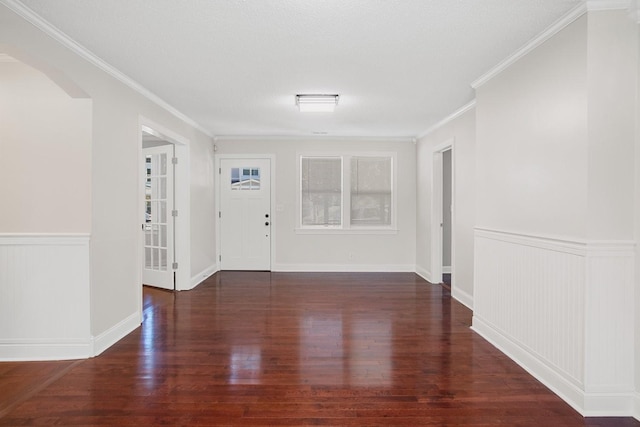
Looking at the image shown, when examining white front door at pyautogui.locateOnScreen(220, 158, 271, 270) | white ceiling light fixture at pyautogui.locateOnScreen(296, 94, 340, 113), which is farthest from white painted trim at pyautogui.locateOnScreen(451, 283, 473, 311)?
white front door at pyautogui.locateOnScreen(220, 158, 271, 270)

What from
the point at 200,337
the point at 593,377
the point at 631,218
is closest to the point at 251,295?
the point at 200,337

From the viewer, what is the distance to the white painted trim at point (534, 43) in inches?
88.1

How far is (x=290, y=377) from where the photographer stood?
2.63m

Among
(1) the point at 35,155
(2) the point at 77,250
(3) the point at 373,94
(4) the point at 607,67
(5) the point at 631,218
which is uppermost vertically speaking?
(3) the point at 373,94

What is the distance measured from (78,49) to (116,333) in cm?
248

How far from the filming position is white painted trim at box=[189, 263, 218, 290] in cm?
543

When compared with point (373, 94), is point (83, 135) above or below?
below

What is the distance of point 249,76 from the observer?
11.1 ft

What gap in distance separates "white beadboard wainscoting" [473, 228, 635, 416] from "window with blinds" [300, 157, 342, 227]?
396cm

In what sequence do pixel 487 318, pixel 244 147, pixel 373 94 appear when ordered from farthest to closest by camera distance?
pixel 244 147
pixel 373 94
pixel 487 318

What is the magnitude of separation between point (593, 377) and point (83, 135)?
411 cm

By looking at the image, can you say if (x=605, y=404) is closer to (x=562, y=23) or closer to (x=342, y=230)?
(x=562, y=23)

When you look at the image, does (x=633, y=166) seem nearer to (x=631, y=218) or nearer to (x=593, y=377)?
(x=631, y=218)

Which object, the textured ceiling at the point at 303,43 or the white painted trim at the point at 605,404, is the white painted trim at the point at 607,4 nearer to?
Answer: the textured ceiling at the point at 303,43
